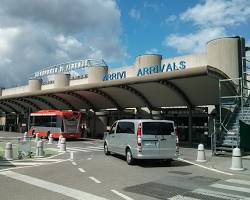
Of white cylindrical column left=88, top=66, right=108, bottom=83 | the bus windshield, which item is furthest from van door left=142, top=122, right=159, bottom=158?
white cylindrical column left=88, top=66, right=108, bottom=83

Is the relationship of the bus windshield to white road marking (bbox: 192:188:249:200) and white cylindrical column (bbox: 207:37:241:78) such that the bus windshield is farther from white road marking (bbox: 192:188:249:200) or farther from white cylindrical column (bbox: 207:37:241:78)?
white road marking (bbox: 192:188:249:200)

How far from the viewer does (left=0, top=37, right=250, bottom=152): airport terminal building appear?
81.5 feet

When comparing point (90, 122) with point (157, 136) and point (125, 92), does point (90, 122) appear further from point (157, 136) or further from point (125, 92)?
point (157, 136)

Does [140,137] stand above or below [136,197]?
above

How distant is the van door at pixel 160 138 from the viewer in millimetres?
15648

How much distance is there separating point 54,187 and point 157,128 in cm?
667

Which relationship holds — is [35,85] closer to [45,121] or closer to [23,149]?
[45,121]

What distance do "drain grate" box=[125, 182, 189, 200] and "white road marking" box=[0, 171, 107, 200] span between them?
1354 mm

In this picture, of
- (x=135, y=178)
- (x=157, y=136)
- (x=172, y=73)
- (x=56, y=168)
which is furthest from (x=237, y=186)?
(x=172, y=73)

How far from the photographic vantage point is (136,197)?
907 cm

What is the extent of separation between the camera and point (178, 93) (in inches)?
1175

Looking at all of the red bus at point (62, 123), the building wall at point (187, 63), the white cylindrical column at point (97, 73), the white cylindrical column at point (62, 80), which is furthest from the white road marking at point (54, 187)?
the white cylindrical column at point (62, 80)

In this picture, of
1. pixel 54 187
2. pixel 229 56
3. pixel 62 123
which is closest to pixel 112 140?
pixel 54 187

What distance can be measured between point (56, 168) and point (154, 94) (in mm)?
19034
